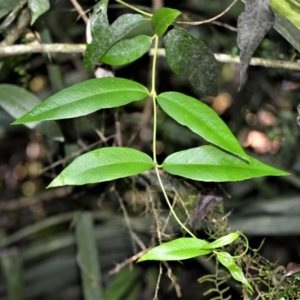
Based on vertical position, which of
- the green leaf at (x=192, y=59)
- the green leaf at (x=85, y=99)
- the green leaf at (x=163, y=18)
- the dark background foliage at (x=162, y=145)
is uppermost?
the green leaf at (x=163, y=18)

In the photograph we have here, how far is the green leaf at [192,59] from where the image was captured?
1.54 feet

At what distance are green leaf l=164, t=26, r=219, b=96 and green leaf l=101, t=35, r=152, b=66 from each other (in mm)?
19

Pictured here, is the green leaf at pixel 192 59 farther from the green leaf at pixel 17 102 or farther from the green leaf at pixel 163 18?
the green leaf at pixel 17 102

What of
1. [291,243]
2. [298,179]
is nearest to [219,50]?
[298,179]

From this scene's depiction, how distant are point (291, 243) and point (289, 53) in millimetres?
446

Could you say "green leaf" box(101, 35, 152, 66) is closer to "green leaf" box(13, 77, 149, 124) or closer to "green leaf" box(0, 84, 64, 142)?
"green leaf" box(13, 77, 149, 124)

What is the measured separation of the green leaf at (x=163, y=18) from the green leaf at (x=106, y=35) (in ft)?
0.09

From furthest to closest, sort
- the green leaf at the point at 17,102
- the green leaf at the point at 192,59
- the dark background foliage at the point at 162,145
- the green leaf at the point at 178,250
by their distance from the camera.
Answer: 1. the dark background foliage at the point at 162,145
2. the green leaf at the point at 17,102
3. the green leaf at the point at 192,59
4. the green leaf at the point at 178,250

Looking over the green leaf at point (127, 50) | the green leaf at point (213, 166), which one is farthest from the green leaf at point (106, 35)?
the green leaf at point (213, 166)

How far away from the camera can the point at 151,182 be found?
0.59 metres

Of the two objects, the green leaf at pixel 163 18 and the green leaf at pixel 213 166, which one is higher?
the green leaf at pixel 163 18

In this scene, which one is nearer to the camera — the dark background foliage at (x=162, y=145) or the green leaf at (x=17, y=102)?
the green leaf at (x=17, y=102)

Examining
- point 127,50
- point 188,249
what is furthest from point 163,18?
point 188,249

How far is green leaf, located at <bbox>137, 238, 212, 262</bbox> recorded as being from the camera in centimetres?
36
